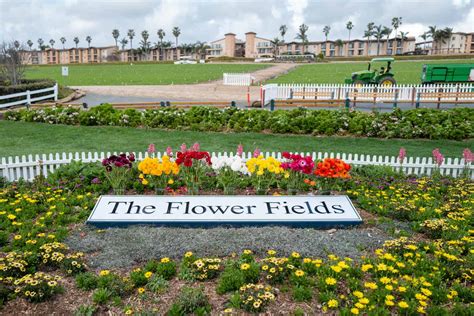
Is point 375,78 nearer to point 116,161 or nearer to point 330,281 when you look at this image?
point 116,161

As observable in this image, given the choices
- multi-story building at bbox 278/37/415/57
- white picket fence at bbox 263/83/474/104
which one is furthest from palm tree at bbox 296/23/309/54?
white picket fence at bbox 263/83/474/104

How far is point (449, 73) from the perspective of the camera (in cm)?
2530

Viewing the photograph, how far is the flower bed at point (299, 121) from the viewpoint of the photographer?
11836 mm

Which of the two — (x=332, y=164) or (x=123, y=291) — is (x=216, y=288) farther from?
(x=332, y=164)

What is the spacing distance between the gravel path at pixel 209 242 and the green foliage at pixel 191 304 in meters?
0.88

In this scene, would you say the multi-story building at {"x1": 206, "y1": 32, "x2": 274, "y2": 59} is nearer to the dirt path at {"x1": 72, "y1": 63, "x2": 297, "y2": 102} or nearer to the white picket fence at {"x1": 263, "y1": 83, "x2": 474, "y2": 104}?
the dirt path at {"x1": 72, "y1": 63, "x2": 297, "y2": 102}

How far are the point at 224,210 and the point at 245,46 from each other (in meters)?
A: 138

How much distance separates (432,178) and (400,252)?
3544 mm

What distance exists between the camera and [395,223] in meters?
5.59

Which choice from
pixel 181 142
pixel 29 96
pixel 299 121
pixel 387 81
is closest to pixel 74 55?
pixel 29 96

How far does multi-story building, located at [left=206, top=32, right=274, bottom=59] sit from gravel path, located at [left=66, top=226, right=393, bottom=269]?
13136 cm

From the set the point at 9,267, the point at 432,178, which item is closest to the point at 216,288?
the point at 9,267

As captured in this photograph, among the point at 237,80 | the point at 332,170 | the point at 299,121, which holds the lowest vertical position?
the point at 332,170

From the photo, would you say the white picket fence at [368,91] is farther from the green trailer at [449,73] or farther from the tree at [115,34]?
the tree at [115,34]
